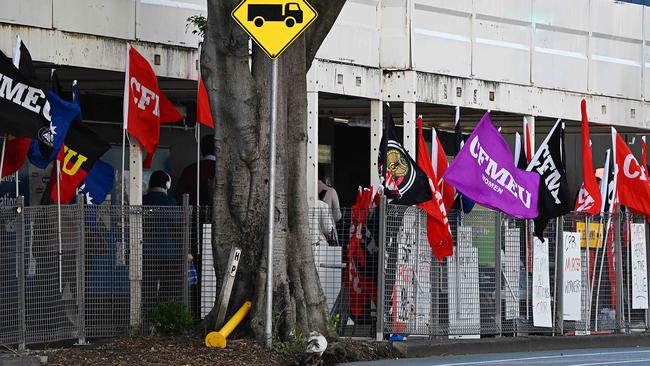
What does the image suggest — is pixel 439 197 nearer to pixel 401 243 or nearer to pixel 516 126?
pixel 401 243

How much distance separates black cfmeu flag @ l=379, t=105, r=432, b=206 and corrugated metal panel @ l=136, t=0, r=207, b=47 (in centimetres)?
280

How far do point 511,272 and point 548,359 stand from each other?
2122 mm

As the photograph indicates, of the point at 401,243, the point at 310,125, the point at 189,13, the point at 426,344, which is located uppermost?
the point at 189,13

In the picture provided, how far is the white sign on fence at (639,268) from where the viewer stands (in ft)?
64.6

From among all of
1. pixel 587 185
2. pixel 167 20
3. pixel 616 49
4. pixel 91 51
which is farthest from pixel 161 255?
pixel 616 49

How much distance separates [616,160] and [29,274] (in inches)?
346

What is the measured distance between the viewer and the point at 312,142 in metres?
19.7

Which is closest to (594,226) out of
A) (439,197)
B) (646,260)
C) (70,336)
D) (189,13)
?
(646,260)

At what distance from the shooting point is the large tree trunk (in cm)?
1442

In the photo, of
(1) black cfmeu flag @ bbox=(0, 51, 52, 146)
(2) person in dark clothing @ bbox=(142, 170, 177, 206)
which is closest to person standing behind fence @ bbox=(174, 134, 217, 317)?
(2) person in dark clothing @ bbox=(142, 170, 177, 206)

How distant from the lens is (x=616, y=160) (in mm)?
19953

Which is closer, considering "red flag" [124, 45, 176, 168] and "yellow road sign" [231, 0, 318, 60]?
"yellow road sign" [231, 0, 318, 60]

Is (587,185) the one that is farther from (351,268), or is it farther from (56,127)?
(56,127)

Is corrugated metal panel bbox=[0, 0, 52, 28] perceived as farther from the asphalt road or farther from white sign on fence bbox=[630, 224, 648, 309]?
white sign on fence bbox=[630, 224, 648, 309]
